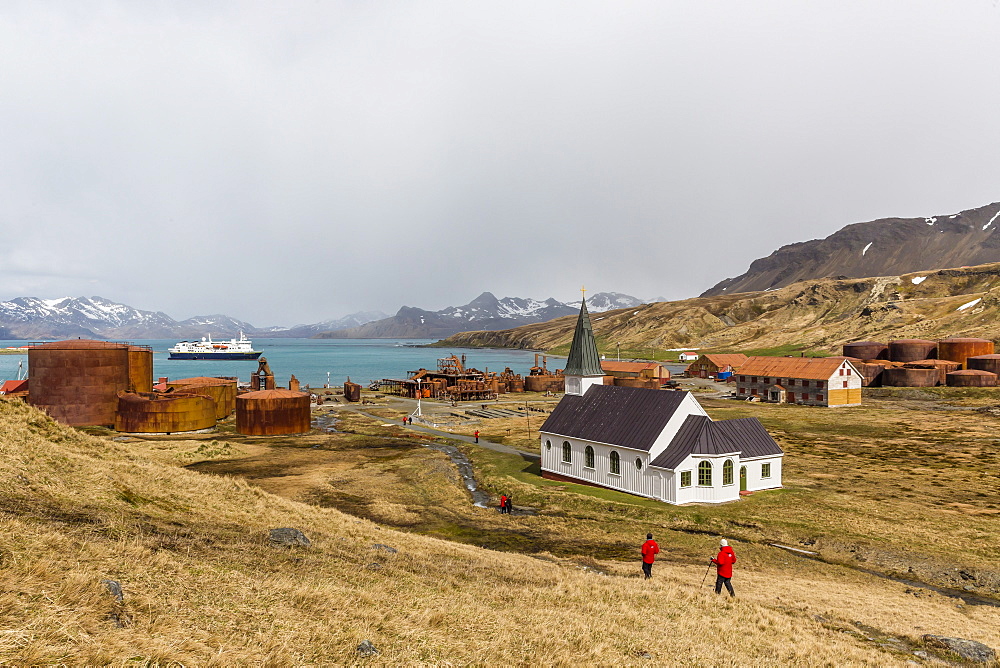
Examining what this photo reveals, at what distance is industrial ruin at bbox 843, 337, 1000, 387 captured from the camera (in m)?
93.2

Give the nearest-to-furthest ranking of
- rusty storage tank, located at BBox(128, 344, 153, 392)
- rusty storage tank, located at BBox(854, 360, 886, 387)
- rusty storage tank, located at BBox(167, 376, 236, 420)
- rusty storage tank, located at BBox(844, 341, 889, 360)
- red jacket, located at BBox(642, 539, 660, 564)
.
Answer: red jacket, located at BBox(642, 539, 660, 564) < rusty storage tank, located at BBox(128, 344, 153, 392) < rusty storage tank, located at BBox(167, 376, 236, 420) < rusty storage tank, located at BBox(854, 360, 886, 387) < rusty storage tank, located at BBox(844, 341, 889, 360)

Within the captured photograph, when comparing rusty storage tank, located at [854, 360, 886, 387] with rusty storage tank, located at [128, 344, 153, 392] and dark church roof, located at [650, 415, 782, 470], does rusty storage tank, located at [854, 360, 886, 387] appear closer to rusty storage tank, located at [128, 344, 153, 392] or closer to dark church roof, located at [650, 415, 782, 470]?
dark church roof, located at [650, 415, 782, 470]

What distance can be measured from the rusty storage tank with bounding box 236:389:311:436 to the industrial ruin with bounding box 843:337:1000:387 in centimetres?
9564

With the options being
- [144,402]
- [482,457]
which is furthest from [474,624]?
[144,402]

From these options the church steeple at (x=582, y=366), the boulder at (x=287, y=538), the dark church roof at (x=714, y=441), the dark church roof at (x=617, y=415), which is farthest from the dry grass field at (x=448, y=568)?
the church steeple at (x=582, y=366)

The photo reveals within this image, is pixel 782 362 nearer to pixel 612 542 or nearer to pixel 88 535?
pixel 612 542

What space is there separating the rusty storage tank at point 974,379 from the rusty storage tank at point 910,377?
3157 millimetres

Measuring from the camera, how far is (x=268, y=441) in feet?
187

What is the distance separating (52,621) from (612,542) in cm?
2260

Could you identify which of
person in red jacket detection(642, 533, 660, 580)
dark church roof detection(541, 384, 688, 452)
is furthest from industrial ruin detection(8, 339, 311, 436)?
person in red jacket detection(642, 533, 660, 580)

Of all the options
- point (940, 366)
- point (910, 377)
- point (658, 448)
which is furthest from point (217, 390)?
point (940, 366)

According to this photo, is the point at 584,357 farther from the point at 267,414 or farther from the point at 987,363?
the point at 987,363

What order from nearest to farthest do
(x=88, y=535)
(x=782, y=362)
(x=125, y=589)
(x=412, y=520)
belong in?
(x=125, y=589) < (x=88, y=535) < (x=412, y=520) < (x=782, y=362)

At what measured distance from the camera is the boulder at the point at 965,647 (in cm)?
1445
